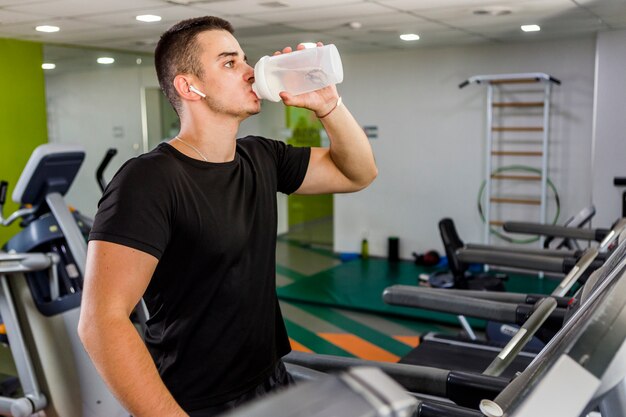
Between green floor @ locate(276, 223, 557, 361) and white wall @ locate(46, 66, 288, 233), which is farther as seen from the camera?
white wall @ locate(46, 66, 288, 233)

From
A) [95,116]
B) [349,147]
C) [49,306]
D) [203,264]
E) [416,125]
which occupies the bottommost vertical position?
[49,306]

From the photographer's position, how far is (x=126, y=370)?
1179 millimetres

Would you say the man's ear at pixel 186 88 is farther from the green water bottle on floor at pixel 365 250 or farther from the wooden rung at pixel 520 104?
the green water bottle on floor at pixel 365 250

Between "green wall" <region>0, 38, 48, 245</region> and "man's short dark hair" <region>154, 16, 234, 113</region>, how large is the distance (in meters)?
4.83

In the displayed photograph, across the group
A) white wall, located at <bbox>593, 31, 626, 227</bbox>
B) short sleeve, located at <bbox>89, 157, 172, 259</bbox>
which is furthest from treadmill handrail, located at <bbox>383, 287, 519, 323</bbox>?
white wall, located at <bbox>593, 31, 626, 227</bbox>

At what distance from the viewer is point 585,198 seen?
6.39m

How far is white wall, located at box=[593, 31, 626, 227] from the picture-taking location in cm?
582

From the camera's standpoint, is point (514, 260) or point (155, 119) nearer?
point (514, 260)

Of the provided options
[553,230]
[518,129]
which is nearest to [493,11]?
[553,230]

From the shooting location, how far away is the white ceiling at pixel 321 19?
427cm

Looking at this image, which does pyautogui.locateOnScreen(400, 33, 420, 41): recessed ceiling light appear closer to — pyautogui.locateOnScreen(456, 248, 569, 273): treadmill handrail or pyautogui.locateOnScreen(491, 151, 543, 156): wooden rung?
pyautogui.locateOnScreen(491, 151, 543, 156): wooden rung

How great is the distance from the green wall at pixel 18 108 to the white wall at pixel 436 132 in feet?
10.4

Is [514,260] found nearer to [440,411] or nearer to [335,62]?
[335,62]

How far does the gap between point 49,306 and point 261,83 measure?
2.42 meters
